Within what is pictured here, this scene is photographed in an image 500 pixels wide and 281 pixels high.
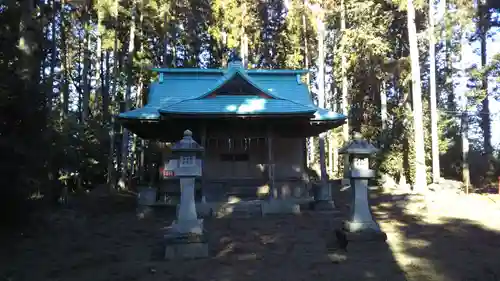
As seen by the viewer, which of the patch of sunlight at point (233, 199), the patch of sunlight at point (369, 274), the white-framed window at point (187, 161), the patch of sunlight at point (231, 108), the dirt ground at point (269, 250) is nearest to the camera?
the patch of sunlight at point (369, 274)

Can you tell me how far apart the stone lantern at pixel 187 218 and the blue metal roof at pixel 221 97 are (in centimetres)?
493

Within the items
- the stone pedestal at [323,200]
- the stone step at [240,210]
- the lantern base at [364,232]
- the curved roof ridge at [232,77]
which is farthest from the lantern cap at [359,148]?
the curved roof ridge at [232,77]

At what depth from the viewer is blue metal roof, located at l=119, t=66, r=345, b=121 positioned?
12.8 meters

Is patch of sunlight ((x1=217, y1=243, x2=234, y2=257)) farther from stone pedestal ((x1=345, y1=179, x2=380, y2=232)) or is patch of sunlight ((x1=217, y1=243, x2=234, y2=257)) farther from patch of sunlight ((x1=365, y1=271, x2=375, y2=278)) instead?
patch of sunlight ((x1=365, y1=271, x2=375, y2=278))

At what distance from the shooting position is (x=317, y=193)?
1308 cm

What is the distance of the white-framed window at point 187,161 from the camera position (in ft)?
24.7

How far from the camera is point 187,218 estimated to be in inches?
289

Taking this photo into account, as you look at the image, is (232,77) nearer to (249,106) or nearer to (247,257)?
(249,106)

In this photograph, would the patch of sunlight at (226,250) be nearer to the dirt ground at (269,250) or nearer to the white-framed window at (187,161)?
the dirt ground at (269,250)

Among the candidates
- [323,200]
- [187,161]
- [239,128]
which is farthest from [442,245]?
[239,128]

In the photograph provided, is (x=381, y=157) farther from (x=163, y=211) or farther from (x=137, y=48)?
(x=137, y=48)

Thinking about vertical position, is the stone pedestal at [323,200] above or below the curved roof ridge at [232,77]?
below

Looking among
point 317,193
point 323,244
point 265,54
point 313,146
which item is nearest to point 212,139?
point 317,193

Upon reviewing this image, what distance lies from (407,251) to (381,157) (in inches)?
504
